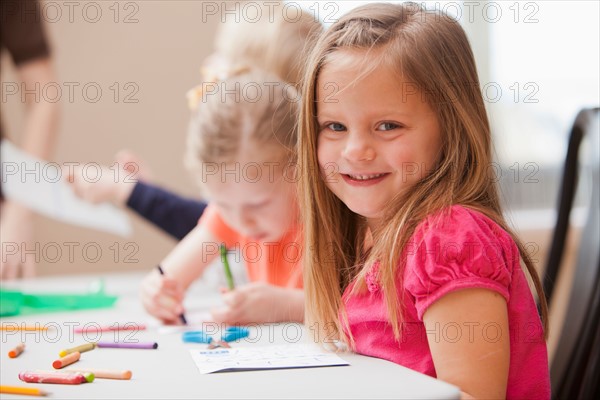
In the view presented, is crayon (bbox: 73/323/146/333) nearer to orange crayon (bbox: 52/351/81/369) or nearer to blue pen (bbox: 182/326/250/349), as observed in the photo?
blue pen (bbox: 182/326/250/349)

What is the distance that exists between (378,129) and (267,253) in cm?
58

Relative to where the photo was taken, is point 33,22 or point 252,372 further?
point 33,22

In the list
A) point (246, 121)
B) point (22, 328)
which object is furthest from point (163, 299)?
point (246, 121)

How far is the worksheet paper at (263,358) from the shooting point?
73 cm

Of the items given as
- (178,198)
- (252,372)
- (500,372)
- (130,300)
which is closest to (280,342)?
(252,372)

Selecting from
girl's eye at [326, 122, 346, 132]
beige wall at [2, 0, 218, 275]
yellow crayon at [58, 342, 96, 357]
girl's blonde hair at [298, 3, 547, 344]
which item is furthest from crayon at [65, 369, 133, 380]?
beige wall at [2, 0, 218, 275]

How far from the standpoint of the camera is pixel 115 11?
2484 millimetres

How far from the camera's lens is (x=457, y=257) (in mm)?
701

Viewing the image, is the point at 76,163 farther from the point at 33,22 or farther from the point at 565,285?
the point at 565,285

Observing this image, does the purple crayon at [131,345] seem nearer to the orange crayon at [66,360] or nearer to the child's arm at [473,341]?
the orange crayon at [66,360]

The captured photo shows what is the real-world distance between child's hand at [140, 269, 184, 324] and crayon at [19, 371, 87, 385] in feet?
1.30

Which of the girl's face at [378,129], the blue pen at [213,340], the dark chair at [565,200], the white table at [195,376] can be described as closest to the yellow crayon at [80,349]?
the white table at [195,376]

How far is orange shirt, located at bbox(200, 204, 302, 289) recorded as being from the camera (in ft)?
4.20

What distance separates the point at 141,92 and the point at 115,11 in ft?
0.92
